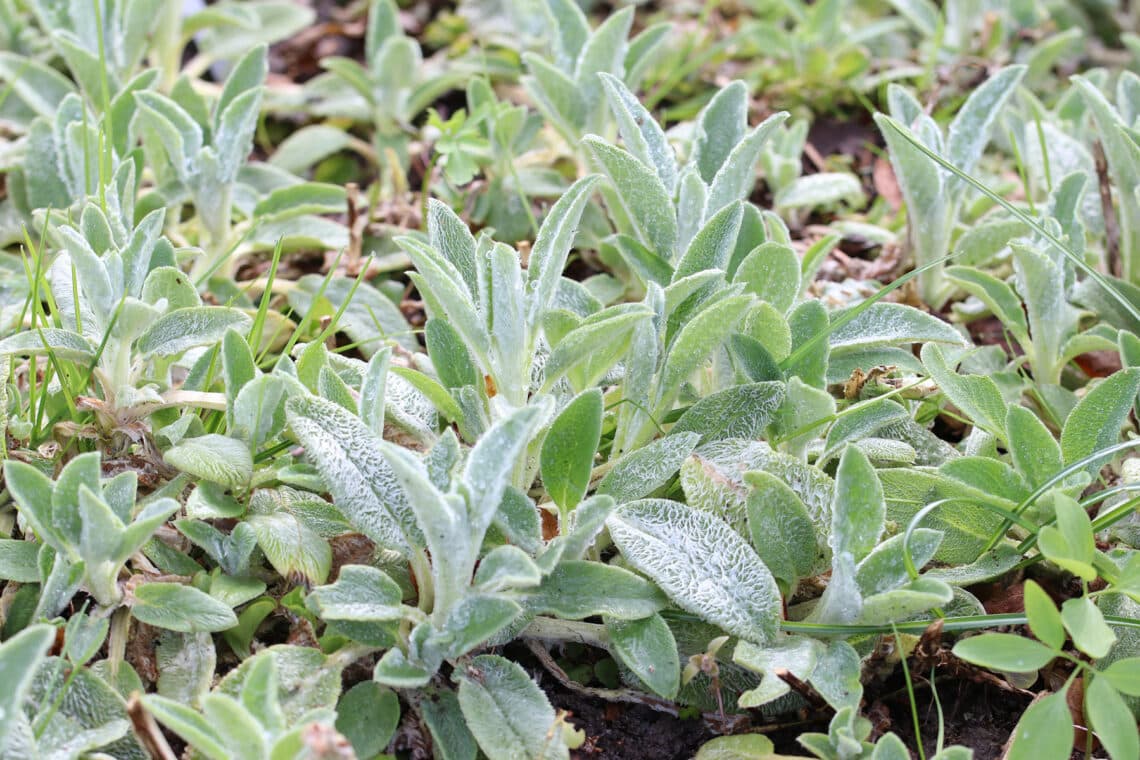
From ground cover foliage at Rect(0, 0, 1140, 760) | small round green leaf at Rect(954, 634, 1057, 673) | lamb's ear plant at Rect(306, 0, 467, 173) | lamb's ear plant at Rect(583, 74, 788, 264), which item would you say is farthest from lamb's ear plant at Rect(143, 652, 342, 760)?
lamb's ear plant at Rect(306, 0, 467, 173)

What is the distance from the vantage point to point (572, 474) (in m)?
1.57

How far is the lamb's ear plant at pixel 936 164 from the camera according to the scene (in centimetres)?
219

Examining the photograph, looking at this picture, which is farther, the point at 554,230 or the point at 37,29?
the point at 37,29

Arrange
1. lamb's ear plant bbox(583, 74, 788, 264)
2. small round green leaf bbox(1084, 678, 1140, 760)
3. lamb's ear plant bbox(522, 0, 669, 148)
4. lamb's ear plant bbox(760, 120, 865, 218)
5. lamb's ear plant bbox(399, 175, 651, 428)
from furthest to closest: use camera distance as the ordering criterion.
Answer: lamb's ear plant bbox(760, 120, 865, 218) → lamb's ear plant bbox(522, 0, 669, 148) → lamb's ear plant bbox(583, 74, 788, 264) → lamb's ear plant bbox(399, 175, 651, 428) → small round green leaf bbox(1084, 678, 1140, 760)

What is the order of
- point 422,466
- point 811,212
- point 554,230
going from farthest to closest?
1. point 811,212
2. point 554,230
3. point 422,466

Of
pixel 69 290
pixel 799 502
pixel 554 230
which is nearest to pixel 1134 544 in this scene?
pixel 799 502

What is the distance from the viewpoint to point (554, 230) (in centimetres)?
168

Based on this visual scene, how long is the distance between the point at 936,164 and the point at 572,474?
3.66ft

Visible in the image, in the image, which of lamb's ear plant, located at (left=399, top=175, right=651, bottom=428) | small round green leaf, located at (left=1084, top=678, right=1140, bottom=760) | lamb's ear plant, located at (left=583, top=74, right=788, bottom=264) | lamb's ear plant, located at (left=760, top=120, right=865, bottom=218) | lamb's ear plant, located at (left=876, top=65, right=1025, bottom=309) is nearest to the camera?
small round green leaf, located at (left=1084, top=678, right=1140, bottom=760)

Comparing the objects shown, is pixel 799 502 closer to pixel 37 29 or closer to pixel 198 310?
pixel 198 310

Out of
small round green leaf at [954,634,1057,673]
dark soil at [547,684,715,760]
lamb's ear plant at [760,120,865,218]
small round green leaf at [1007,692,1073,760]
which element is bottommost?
dark soil at [547,684,715,760]

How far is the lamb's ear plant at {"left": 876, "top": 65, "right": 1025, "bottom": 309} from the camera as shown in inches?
86.0

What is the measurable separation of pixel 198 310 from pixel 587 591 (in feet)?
2.46

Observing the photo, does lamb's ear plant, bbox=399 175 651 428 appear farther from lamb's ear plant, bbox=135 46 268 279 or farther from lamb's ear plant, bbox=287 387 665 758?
lamb's ear plant, bbox=135 46 268 279
